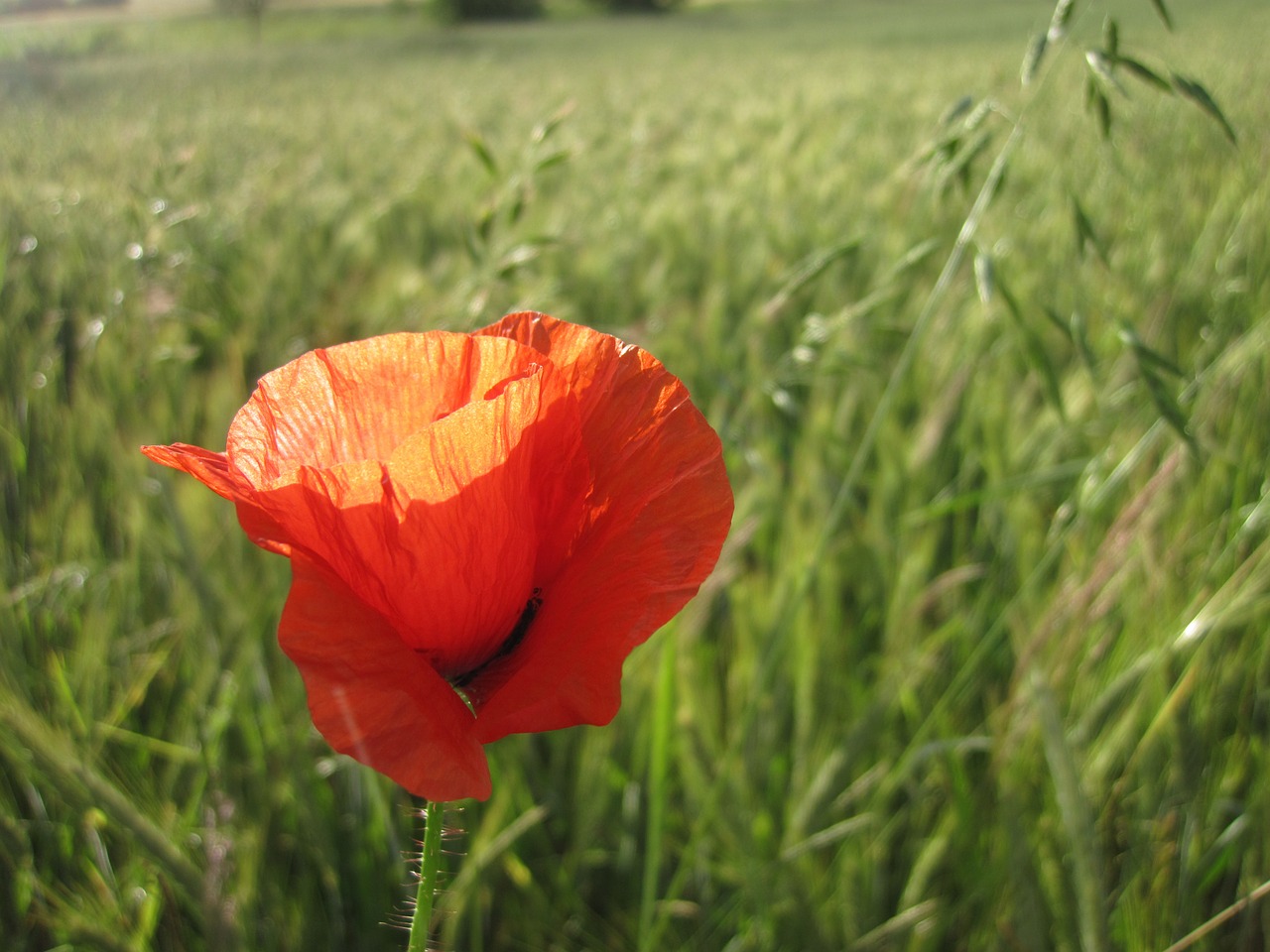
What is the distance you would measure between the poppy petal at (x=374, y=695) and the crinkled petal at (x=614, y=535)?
0.02 meters

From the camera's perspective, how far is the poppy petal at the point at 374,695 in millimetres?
238

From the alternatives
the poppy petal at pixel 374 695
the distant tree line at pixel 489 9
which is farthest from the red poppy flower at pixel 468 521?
the distant tree line at pixel 489 9

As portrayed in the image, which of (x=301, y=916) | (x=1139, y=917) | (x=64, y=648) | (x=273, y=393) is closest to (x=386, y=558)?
(x=273, y=393)

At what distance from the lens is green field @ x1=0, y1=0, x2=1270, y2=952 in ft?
2.12

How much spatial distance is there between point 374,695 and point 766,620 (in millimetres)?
650

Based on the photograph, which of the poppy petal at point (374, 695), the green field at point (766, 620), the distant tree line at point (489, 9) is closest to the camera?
the poppy petal at point (374, 695)

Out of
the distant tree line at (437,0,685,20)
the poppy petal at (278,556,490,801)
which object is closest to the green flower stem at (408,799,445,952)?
the poppy petal at (278,556,490,801)

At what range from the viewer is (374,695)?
10.0 inches

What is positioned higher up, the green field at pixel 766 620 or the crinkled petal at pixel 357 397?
the crinkled petal at pixel 357 397

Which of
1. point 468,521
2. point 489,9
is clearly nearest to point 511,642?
point 468,521

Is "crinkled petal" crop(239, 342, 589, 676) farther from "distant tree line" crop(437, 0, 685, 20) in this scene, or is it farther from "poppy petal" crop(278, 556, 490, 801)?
"distant tree line" crop(437, 0, 685, 20)

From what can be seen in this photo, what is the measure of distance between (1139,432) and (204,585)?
97cm

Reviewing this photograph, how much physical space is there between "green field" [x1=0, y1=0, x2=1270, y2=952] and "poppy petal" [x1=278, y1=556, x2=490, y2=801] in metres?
0.09

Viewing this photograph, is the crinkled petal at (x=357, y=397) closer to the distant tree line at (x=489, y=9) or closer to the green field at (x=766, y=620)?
the green field at (x=766, y=620)
